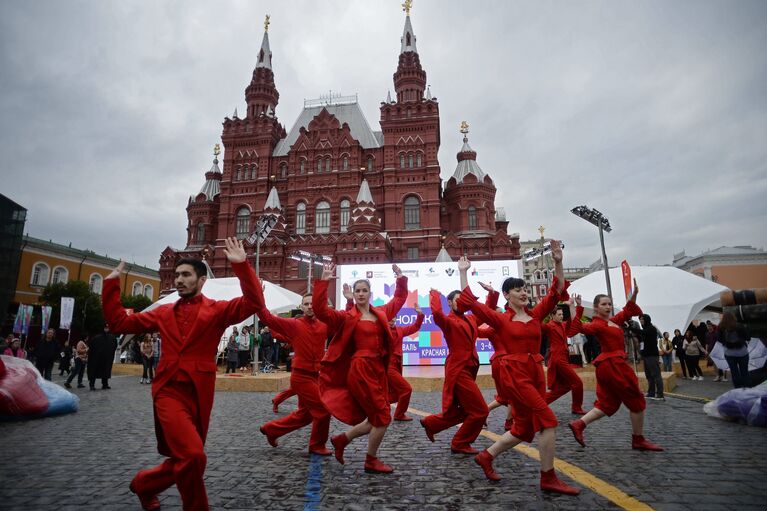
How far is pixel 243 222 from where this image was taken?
41.7 metres

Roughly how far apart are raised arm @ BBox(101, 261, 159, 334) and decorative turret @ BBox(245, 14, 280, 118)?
45274mm

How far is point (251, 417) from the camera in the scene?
7387 mm

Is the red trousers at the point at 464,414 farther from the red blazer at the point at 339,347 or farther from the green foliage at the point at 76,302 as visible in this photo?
the green foliage at the point at 76,302

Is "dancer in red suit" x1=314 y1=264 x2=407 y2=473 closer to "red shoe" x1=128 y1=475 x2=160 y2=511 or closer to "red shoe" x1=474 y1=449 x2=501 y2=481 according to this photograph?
"red shoe" x1=474 y1=449 x2=501 y2=481

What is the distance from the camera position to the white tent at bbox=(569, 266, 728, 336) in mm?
16188

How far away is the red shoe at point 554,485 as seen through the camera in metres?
3.21

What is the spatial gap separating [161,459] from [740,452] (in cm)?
629

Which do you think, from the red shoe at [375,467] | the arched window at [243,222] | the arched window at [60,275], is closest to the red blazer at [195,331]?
the red shoe at [375,467]

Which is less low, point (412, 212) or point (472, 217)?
point (412, 212)

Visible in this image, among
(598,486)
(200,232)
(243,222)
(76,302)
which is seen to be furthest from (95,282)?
(598,486)

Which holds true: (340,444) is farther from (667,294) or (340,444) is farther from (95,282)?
(95,282)

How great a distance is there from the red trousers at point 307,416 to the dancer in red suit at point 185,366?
6.08 ft

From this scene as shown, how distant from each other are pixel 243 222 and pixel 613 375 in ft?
134

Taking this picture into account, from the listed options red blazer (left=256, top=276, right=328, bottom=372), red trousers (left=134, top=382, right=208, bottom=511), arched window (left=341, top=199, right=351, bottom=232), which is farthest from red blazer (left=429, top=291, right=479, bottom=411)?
arched window (left=341, top=199, right=351, bottom=232)
